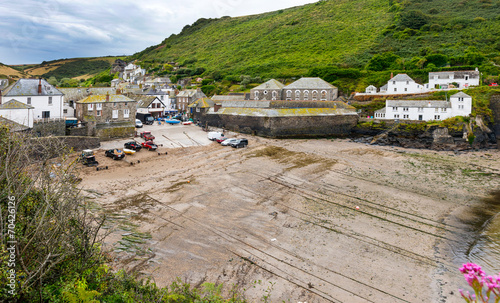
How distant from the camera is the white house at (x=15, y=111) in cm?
2438

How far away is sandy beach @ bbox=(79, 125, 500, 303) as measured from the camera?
1086 cm

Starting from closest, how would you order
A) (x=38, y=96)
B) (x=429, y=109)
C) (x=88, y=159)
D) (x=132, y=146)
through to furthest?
(x=88, y=159)
(x=132, y=146)
(x=38, y=96)
(x=429, y=109)

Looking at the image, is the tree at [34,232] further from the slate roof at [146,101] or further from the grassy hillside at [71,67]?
the grassy hillside at [71,67]

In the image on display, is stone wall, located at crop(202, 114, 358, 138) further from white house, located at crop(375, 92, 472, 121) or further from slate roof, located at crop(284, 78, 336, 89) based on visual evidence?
slate roof, located at crop(284, 78, 336, 89)

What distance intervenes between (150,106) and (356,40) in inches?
2397

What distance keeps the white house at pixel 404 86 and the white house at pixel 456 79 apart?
2714 mm

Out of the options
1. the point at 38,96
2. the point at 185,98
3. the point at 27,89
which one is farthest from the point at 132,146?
the point at 185,98

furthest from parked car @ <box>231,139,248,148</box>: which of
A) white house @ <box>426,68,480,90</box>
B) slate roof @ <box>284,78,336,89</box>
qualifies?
white house @ <box>426,68,480,90</box>

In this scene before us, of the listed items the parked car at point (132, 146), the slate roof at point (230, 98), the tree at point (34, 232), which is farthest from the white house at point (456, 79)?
the tree at point (34, 232)

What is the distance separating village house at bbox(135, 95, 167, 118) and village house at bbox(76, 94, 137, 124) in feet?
36.7

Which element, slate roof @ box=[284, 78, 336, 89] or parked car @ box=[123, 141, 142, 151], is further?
slate roof @ box=[284, 78, 336, 89]

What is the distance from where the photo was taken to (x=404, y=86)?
149 feet

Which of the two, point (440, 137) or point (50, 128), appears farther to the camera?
point (440, 137)

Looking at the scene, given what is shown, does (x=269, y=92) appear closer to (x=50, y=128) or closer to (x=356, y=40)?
(x=50, y=128)
